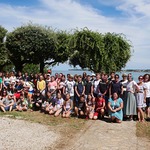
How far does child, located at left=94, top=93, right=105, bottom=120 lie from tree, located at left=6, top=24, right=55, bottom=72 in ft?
60.8

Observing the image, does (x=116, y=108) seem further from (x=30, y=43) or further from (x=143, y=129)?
(x=30, y=43)

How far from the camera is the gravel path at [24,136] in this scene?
7.93m

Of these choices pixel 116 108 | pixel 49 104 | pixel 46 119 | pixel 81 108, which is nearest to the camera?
pixel 116 108

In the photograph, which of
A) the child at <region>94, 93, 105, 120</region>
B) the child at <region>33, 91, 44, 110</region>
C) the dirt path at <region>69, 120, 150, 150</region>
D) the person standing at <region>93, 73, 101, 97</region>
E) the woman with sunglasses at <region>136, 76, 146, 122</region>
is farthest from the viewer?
the child at <region>33, 91, 44, 110</region>

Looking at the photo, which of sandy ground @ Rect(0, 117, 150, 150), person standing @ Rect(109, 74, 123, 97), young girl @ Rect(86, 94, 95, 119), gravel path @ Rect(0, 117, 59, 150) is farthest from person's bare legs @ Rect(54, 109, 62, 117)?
person standing @ Rect(109, 74, 123, 97)

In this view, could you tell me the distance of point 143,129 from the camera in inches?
410

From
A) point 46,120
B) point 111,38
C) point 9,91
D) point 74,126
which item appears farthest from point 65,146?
point 111,38

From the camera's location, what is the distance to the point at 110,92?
12.0m

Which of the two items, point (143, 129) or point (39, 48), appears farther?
point (39, 48)

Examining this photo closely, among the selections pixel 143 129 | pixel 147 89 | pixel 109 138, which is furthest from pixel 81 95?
pixel 109 138

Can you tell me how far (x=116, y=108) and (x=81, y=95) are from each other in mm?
1821

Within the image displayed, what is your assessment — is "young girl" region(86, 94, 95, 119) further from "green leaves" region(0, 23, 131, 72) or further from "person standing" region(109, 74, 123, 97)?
"green leaves" region(0, 23, 131, 72)

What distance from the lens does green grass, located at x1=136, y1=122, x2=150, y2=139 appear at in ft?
32.0

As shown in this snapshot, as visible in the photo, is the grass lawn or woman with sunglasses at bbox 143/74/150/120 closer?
the grass lawn
